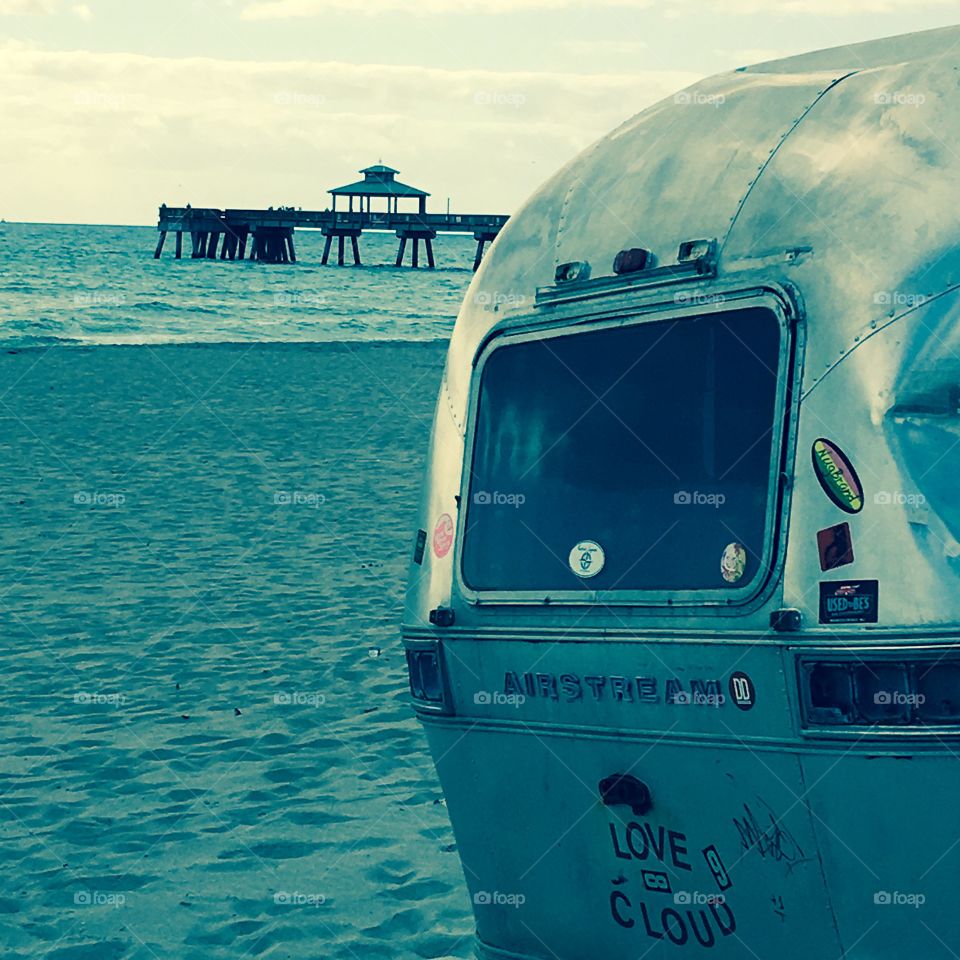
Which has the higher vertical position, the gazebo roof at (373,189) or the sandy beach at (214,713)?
the gazebo roof at (373,189)

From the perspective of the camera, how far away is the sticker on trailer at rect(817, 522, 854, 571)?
3762 millimetres

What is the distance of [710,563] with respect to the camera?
4.02 metres

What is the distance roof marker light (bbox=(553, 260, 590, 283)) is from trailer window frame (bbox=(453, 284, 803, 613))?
3.5 inches

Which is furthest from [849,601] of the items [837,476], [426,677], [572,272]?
[426,677]

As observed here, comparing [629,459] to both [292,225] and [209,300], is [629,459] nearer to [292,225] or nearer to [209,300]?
[209,300]

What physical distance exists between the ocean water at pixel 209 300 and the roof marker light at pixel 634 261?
110 ft

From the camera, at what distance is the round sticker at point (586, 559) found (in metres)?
4.27

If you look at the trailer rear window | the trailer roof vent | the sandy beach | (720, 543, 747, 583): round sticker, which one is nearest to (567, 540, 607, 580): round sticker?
the trailer rear window

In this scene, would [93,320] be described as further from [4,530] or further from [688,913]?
[688,913]

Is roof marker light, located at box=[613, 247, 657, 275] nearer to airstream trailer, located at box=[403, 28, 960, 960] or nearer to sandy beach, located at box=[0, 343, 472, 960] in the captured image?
airstream trailer, located at box=[403, 28, 960, 960]

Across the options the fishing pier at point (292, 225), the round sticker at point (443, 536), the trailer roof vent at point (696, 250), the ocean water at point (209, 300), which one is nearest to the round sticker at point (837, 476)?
the trailer roof vent at point (696, 250)

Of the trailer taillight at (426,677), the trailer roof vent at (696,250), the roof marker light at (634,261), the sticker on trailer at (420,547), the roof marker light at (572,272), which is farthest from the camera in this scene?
the sticker on trailer at (420,547)

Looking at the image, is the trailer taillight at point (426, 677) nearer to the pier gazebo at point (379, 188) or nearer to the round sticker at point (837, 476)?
the round sticker at point (837, 476)

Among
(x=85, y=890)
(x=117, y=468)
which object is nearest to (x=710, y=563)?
(x=85, y=890)
